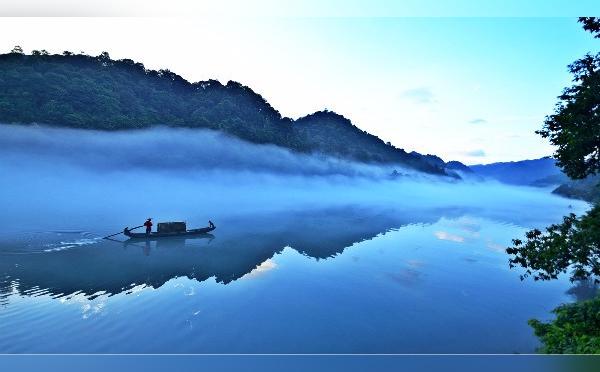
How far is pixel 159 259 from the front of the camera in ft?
41.4

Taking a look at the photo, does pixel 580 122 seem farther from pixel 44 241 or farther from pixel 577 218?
pixel 44 241

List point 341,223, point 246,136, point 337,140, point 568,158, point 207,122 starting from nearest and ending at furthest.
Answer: point 568,158, point 341,223, point 207,122, point 246,136, point 337,140

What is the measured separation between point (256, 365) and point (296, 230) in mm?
22093

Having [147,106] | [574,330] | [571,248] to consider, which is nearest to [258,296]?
[574,330]

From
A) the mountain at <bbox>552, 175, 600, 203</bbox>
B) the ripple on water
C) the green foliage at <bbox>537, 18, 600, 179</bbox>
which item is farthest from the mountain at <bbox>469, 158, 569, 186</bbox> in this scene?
the ripple on water

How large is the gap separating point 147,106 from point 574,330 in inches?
1307

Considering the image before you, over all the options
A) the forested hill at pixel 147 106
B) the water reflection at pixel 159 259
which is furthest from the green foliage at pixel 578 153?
the forested hill at pixel 147 106

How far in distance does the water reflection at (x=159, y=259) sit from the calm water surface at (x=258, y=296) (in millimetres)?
67

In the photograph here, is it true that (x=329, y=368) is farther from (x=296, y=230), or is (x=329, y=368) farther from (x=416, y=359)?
(x=296, y=230)

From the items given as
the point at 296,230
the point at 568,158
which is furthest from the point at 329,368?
the point at 296,230

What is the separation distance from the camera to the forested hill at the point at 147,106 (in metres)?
14.0

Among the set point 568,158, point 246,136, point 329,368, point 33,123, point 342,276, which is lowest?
point 342,276

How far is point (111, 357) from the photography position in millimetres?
951

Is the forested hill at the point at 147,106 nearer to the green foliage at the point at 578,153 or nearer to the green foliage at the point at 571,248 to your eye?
the green foliage at the point at 578,153
